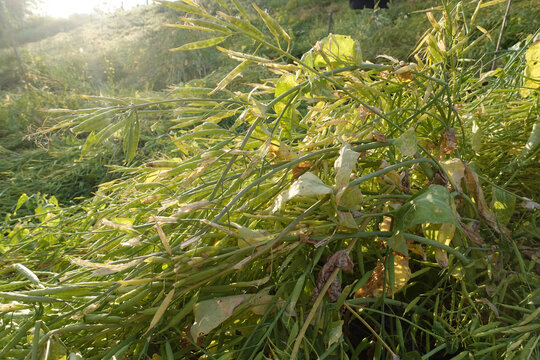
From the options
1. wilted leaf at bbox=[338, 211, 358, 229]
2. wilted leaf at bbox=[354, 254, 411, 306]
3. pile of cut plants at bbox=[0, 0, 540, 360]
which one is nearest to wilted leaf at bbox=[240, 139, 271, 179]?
pile of cut plants at bbox=[0, 0, 540, 360]

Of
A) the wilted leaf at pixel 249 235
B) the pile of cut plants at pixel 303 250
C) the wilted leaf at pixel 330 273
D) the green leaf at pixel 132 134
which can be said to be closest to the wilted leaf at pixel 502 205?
the pile of cut plants at pixel 303 250

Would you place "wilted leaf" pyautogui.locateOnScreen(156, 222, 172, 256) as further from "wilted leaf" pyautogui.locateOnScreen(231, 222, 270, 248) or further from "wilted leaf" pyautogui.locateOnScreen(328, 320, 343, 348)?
"wilted leaf" pyautogui.locateOnScreen(328, 320, 343, 348)

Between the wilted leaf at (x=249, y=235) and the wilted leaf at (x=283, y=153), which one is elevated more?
the wilted leaf at (x=283, y=153)

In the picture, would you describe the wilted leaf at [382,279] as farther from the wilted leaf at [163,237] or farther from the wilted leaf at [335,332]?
the wilted leaf at [163,237]

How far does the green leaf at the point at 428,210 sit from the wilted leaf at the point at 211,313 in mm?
208

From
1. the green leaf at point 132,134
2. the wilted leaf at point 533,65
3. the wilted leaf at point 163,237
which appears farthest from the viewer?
the wilted leaf at point 533,65

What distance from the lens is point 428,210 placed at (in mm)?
430

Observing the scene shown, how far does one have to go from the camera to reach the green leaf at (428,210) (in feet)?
1.38

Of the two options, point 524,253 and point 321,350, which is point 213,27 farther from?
point 524,253

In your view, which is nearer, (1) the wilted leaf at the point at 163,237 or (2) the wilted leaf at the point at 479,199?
(1) the wilted leaf at the point at 163,237

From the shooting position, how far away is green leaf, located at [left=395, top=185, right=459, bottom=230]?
420 mm

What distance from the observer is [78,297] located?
46cm

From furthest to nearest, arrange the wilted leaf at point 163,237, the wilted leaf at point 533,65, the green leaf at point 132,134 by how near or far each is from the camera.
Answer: the wilted leaf at point 533,65 → the green leaf at point 132,134 → the wilted leaf at point 163,237

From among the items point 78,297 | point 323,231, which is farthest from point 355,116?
point 78,297
